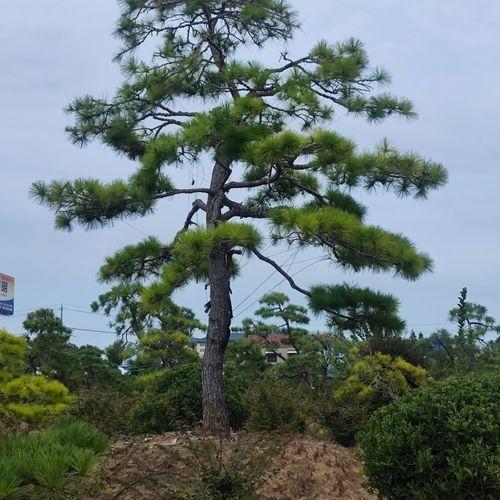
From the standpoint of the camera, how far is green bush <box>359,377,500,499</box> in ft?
15.9

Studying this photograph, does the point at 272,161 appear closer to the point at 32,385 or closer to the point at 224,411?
the point at 224,411

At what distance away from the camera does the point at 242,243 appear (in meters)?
7.77

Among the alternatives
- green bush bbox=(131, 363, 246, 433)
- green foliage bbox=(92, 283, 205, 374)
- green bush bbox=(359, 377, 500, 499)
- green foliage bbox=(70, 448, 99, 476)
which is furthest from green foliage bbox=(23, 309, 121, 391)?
green bush bbox=(359, 377, 500, 499)

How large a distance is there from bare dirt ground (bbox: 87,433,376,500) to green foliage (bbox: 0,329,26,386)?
9.05 feet

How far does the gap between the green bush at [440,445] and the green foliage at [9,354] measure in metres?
6.12

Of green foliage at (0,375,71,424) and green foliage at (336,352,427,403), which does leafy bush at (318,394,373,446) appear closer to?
green foliage at (336,352,427,403)

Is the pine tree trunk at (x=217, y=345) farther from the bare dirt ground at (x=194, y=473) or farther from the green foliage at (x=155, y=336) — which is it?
the green foliage at (x=155, y=336)

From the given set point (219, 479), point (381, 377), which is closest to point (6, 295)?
point (381, 377)

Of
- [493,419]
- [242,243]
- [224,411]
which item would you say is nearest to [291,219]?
[242,243]

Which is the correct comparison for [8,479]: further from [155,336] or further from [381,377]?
[155,336]

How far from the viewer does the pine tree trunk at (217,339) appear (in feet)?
28.3

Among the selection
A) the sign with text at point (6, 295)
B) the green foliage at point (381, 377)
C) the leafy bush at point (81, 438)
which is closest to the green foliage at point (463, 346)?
the green foliage at point (381, 377)

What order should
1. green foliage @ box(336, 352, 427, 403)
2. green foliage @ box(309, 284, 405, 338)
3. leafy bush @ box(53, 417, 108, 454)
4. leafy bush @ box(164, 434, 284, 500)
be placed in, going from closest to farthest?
leafy bush @ box(164, 434, 284, 500) < leafy bush @ box(53, 417, 108, 454) < green foliage @ box(309, 284, 405, 338) < green foliage @ box(336, 352, 427, 403)

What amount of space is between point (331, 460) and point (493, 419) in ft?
9.05
